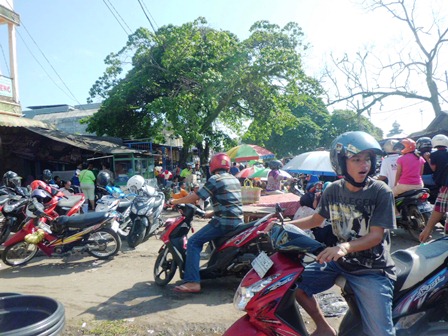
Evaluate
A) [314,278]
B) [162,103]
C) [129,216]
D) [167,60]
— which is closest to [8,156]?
[162,103]

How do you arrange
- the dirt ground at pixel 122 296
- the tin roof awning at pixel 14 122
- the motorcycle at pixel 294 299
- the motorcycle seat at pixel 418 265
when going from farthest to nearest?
1. the tin roof awning at pixel 14 122
2. the dirt ground at pixel 122 296
3. the motorcycle seat at pixel 418 265
4. the motorcycle at pixel 294 299

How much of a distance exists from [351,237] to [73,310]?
3081 mm

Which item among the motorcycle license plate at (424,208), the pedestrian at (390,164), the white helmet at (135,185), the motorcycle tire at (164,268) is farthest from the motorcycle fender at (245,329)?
the pedestrian at (390,164)

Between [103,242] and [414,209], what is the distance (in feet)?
17.1

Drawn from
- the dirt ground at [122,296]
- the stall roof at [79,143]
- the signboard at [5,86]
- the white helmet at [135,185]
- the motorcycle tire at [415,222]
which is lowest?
the dirt ground at [122,296]

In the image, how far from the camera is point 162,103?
14195 mm

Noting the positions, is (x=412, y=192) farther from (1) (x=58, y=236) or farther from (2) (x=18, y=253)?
(2) (x=18, y=253)

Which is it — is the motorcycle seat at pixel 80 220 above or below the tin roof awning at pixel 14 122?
below

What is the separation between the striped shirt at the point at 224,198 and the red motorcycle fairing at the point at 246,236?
0.54 ft

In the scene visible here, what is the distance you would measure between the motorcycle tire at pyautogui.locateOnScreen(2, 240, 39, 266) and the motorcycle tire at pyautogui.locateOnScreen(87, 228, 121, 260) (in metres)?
0.91

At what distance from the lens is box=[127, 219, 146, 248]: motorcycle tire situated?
5.94 meters

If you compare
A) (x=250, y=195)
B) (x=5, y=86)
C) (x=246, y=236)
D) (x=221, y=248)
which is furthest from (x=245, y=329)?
(x=5, y=86)

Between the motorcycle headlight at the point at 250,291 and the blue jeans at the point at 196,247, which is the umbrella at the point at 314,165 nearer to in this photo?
the blue jeans at the point at 196,247

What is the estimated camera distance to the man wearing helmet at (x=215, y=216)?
3881 mm
